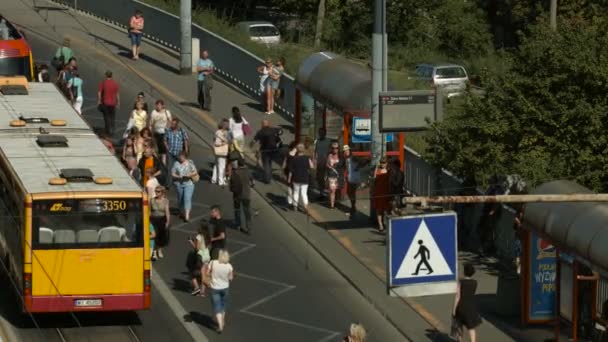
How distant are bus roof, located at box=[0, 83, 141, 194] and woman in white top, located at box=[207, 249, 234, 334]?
5.46 feet

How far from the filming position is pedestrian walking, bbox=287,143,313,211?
3006cm

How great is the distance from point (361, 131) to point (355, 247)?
121 inches

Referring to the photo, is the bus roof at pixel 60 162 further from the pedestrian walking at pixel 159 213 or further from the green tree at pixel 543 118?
the green tree at pixel 543 118

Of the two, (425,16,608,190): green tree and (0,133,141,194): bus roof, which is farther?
(425,16,608,190): green tree

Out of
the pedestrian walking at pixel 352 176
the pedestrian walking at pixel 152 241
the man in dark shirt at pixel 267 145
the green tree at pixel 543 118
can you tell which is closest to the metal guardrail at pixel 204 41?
the man in dark shirt at pixel 267 145

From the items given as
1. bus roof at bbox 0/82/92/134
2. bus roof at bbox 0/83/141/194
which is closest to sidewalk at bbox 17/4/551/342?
bus roof at bbox 0/83/141/194

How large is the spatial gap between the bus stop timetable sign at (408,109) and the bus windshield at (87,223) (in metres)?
7.29

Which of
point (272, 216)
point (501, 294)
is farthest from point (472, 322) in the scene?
point (272, 216)

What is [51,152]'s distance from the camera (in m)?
24.8

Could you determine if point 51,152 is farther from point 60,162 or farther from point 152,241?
point 152,241

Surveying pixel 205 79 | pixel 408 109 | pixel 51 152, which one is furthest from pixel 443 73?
pixel 51 152

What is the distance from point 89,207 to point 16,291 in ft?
8.38

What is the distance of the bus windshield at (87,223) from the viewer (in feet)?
74.2

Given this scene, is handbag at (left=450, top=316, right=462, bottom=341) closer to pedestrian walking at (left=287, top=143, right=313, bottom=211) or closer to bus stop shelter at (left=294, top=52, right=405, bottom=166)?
pedestrian walking at (left=287, top=143, right=313, bottom=211)
